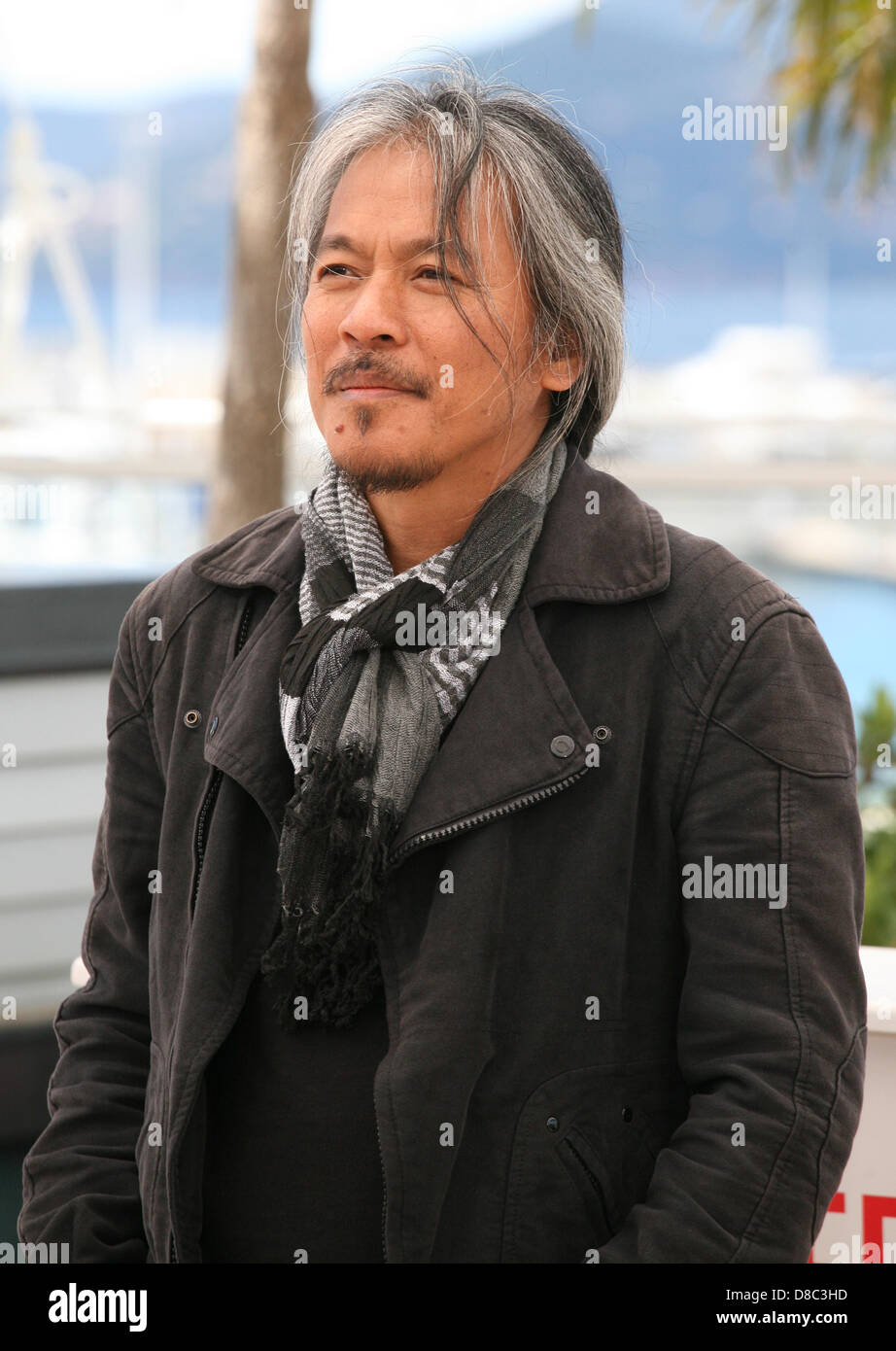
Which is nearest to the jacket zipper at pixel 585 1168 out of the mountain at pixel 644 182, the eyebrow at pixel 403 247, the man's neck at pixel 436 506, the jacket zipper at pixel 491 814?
the jacket zipper at pixel 491 814

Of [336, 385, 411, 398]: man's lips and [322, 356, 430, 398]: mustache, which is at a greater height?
[322, 356, 430, 398]: mustache

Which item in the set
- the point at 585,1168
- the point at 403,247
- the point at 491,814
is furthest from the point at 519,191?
the point at 585,1168

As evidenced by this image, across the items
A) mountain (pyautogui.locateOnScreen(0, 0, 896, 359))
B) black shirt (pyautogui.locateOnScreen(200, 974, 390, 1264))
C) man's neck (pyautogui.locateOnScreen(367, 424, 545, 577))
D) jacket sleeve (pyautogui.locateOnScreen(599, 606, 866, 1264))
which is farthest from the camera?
mountain (pyautogui.locateOnScreen(0, 0, 896, 359))

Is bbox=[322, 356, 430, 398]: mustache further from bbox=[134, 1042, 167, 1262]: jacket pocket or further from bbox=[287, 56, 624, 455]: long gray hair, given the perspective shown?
bbox=[134, 1042, 167, 1262]: jacket pocket

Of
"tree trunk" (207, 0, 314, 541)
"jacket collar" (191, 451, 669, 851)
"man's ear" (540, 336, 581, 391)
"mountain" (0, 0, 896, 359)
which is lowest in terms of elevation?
"jacket collar" (191, 451, 669, 851)

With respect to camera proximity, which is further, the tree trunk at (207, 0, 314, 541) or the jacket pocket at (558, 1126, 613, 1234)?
the tree trunk at (207, 0, 314, 541)

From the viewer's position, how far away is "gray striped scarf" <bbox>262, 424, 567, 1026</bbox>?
1473 millimetres

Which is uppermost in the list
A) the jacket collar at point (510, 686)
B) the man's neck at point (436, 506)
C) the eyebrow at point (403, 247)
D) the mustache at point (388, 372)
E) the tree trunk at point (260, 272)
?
the tree trunk at point (260, 272)

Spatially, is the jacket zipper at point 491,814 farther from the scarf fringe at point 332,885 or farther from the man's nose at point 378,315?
the man's nose at point 378,315

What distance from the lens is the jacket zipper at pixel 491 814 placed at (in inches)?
56.5

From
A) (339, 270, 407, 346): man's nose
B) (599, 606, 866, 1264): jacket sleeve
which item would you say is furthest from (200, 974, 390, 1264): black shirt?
(339, 270, 407, 346): man's nose

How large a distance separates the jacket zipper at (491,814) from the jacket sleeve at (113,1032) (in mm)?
407

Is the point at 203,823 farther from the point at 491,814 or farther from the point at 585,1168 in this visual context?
the point at 585,1168
